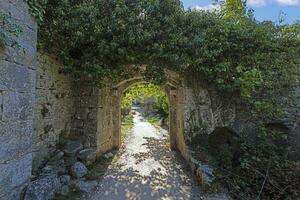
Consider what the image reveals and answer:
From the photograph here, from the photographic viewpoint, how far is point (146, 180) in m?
5.25

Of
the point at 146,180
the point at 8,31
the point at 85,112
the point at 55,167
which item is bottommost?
the point at 146,180

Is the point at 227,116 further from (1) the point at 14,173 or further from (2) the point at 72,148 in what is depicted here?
(1) the point at 14,173

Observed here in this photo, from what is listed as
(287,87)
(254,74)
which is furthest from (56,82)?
(287,87)

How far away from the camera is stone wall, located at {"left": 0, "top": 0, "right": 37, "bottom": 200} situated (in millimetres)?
2951

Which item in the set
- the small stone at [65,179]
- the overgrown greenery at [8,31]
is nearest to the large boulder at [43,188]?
the small stone at [65,179]

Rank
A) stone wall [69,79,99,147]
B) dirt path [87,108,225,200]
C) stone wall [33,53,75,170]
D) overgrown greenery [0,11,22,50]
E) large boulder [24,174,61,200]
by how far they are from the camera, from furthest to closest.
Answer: stone wall [69,79,99,147] < stone wall [33,53,75,170] < dirt path [87,108,225,200] < large boulder [24,174,61,200] < overgrown greenery [0,11,22,50]

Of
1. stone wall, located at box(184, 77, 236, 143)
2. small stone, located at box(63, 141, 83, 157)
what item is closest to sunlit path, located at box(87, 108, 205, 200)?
small stone, located at box(63, 141, 83, 157)

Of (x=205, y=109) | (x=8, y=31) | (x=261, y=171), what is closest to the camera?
(x=8, y=31)

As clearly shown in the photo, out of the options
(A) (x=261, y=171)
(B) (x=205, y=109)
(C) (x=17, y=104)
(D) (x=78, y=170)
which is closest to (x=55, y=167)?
(D) (x=78, y=170)

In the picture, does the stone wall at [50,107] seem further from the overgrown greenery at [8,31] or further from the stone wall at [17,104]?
the overgrown greenery at [8,31]

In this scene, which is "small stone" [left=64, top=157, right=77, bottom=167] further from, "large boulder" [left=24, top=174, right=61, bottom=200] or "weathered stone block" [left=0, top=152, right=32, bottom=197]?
"weathered stone block" [left=0, top=152, right=32, bottom=197]

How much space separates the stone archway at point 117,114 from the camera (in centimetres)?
680

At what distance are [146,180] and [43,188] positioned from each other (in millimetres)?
2172

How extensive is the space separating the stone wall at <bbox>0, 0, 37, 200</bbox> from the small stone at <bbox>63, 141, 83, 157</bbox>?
2013 millimetres
